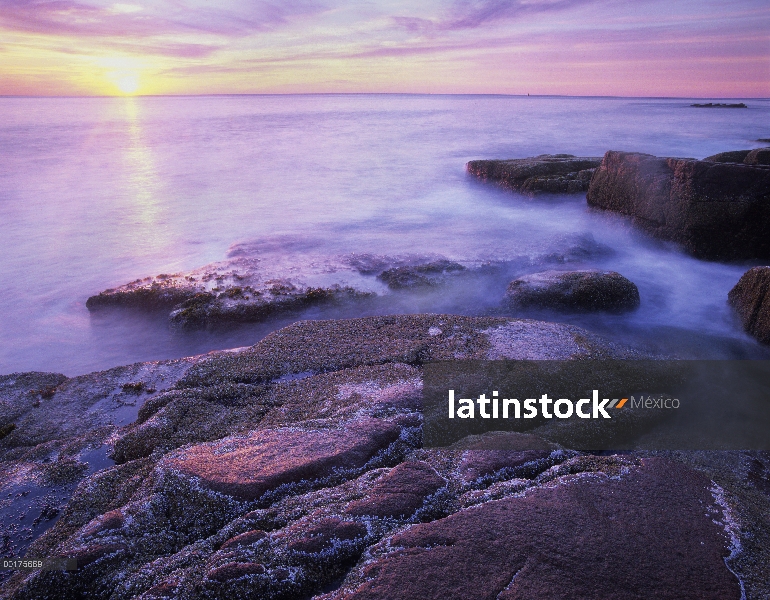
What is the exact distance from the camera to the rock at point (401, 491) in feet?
8.31

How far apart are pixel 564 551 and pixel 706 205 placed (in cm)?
772

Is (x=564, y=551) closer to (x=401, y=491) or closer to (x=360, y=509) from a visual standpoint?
(x=401, y=491)

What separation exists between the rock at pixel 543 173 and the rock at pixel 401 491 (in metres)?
11.4

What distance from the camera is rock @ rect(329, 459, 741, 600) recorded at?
2094 mm

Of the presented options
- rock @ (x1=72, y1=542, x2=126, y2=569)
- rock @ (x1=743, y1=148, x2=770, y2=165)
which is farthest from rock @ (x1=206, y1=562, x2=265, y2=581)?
rock @ (x1=743, y1=148, x2=770, y2=165)

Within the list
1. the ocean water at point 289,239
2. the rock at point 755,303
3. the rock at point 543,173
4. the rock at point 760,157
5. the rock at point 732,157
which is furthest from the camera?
the rock at point 543,173

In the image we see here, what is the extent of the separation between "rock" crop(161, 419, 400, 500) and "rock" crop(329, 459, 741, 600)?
0.76 meters

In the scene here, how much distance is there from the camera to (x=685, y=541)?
237 cm

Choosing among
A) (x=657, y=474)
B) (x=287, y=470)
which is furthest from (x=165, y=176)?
(x=657, y=474)

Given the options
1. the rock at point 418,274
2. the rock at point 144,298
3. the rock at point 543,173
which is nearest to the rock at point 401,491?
the rock at point 418,274

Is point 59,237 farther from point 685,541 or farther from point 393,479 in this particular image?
point 685,541

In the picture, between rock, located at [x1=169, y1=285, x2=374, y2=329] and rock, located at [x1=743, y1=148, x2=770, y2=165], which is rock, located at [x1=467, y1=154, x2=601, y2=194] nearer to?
rock, located at [x1=743, y1=148, x2=770, y2=165]

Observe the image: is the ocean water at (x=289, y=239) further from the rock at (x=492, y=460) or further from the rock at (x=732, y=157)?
the rock at (x=732, y=157)

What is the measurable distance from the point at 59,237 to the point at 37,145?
17.7 m
